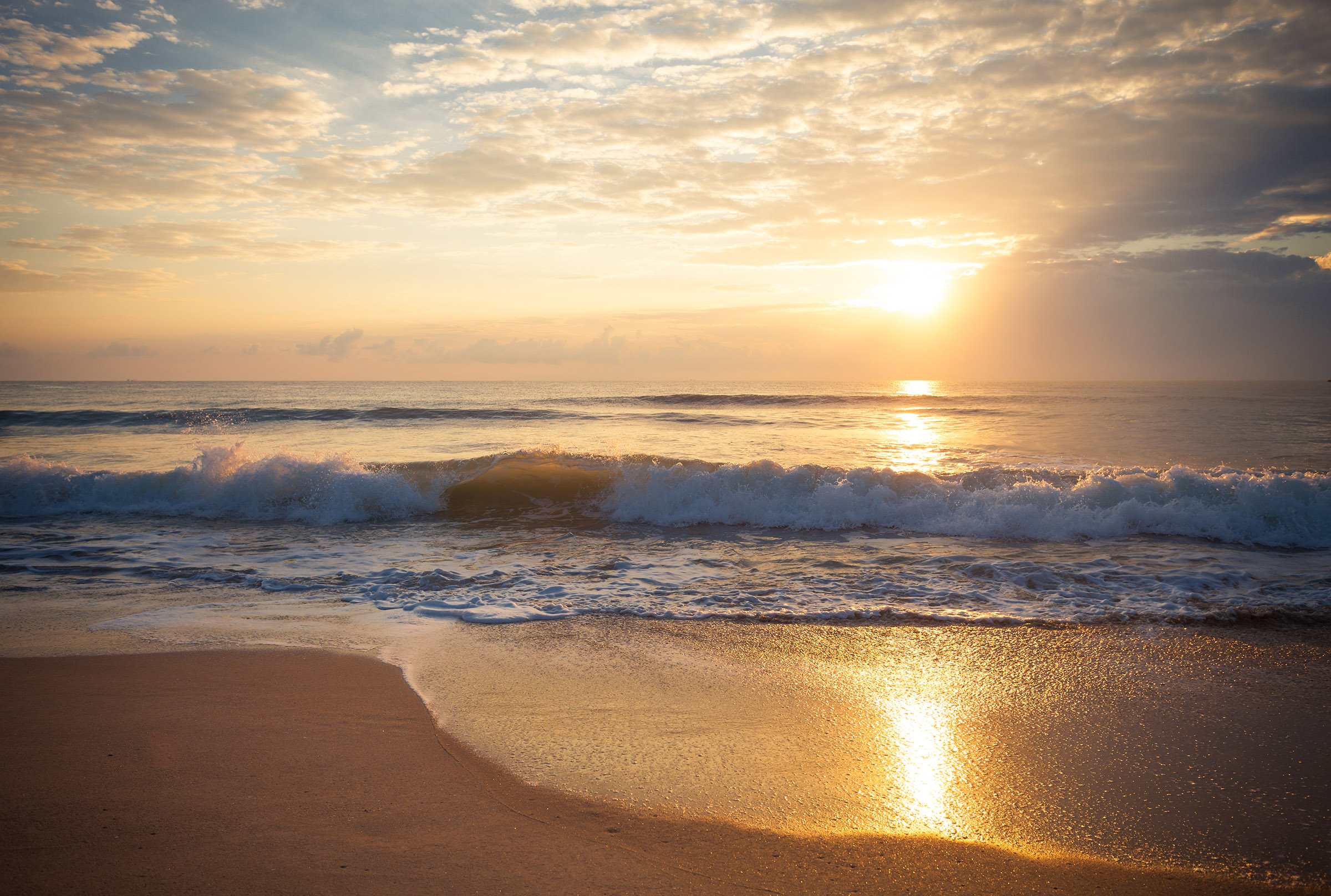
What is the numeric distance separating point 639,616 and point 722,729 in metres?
2.27

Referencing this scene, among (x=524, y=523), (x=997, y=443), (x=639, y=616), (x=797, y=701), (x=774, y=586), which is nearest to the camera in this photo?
(x=797, y=701)

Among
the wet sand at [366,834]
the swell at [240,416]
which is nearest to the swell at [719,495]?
the wet sand at [366,834]

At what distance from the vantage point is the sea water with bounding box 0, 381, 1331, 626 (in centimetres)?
629

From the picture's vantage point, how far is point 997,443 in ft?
64.5

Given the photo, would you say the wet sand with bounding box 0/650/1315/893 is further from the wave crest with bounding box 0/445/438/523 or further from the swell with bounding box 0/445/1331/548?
the wave crest with bounding box 0/445/438/523

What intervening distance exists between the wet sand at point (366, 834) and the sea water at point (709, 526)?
2445 mm

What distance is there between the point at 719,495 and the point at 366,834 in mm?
8875

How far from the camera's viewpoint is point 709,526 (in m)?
10.4

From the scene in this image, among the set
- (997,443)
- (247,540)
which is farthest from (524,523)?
(997,443)

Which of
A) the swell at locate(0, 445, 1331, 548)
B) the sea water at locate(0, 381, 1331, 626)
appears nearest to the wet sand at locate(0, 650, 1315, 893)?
the sea water at locate(0, 381, 1331, 626)

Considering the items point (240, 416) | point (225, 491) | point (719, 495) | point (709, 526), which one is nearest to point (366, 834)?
point (709, 526)

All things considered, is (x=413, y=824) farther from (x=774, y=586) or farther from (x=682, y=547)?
(x=682, y=547)

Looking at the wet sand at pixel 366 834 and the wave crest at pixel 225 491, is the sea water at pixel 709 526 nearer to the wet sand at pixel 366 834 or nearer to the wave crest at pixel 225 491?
the wave crest at pixel 225 491

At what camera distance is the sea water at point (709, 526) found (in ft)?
20.6
